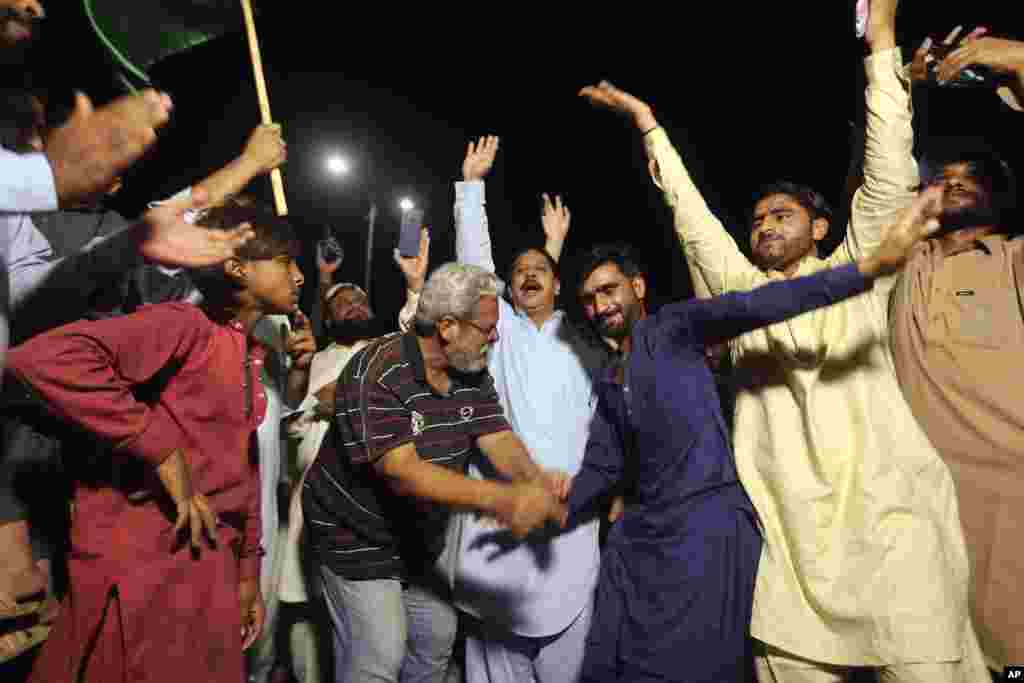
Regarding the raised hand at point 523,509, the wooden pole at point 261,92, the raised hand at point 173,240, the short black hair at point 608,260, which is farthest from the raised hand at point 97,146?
the short black hair at point 608,260

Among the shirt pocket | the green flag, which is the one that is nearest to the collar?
the shirt pocket

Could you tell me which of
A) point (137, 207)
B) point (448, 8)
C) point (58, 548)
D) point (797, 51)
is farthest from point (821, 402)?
point (448, 8)

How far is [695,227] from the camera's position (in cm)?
238

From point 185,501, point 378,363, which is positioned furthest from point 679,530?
point 185,501

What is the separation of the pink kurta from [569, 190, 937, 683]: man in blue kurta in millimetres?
1341

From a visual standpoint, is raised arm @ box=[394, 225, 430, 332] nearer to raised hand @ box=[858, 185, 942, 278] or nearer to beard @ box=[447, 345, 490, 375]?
beard @ box=[447, 345, 490, 375]

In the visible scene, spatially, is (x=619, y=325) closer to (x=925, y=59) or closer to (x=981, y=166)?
(x=925, y=59)

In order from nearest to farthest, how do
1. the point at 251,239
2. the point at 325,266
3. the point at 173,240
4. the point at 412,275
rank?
the point at 173,240 → the point at 251,239 → the point at 412,275 → the point at 325,266

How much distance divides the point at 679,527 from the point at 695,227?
113 centimetres

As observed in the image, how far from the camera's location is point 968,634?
1910 mm

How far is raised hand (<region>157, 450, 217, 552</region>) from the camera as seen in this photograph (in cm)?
178

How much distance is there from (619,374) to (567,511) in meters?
0.60

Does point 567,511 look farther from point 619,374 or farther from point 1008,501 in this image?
point 1008,501

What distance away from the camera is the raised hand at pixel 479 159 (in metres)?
3.37
